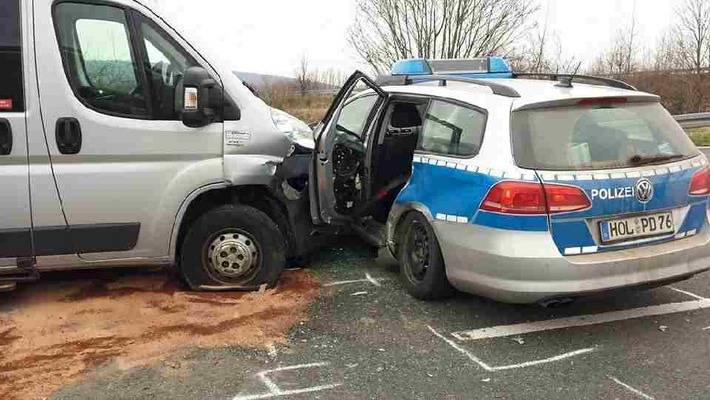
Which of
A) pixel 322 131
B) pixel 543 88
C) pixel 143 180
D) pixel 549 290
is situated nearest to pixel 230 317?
pixel 143 180

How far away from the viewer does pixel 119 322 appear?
14.0 ft

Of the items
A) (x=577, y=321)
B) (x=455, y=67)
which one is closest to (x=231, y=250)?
(x=577, y=321)

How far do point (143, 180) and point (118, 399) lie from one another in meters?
1.66

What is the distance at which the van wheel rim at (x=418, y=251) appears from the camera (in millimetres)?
4535

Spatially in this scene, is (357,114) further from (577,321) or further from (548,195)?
(577,321)

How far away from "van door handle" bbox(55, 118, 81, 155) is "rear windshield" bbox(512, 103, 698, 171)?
2.84m

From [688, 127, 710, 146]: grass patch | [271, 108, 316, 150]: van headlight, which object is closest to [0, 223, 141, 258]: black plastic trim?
[271, 108, 316, 150]: van headlight

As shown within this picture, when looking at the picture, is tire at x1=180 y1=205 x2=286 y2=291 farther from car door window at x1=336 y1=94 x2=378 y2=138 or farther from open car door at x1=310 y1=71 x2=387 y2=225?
car door window at x1=336 y1=94 x2=378 y2=138

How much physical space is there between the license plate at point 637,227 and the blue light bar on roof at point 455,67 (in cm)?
271

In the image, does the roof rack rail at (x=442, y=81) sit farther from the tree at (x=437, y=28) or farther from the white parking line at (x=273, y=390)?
the tree at (x=437, y=28)

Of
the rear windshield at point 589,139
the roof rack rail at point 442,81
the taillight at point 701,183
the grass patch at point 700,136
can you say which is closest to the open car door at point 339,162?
the roof rack rail at point 442,81

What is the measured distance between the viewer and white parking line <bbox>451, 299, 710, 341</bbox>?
13.3 ft

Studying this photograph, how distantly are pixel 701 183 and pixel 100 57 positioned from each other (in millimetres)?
4052

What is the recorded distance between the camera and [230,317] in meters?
4.34
